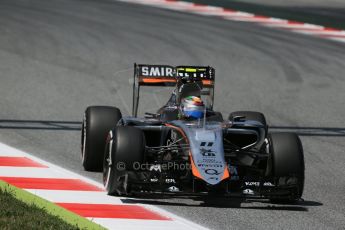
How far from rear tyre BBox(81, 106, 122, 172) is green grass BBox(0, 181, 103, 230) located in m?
1.50

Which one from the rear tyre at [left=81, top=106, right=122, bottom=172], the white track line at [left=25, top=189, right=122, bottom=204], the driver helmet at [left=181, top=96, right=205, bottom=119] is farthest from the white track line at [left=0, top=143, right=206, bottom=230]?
the driver helmet at [left=181, top=96, right=205, bottom=119]

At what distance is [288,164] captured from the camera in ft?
37.9

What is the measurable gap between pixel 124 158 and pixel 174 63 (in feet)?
→ 34.5

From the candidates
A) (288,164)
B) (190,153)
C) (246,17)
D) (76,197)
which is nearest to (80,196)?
(76,197)

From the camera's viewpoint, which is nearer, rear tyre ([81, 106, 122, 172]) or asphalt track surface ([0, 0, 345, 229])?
asphalt track surface ([0, 0, 345, 229])

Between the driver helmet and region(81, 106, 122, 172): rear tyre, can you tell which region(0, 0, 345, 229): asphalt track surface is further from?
the driver helmet

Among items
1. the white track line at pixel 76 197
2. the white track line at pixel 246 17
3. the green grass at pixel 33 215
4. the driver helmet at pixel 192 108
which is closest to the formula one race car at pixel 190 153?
the driver helmet at pixel 192 108

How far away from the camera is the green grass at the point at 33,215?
388 inches

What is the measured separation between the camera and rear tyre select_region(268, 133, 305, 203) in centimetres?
1150

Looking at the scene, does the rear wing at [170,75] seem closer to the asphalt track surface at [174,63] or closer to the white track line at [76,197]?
the asphalt track surface at [174,63]

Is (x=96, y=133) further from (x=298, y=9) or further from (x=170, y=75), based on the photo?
(x=298, y=9)

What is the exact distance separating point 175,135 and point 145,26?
13.1 m
